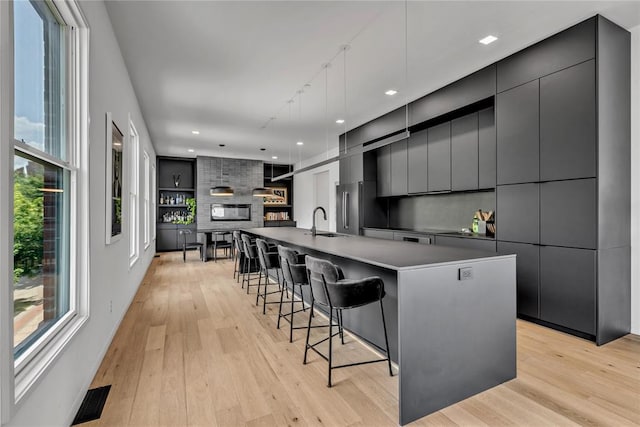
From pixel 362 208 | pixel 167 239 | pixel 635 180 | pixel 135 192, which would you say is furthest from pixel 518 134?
pixel 167 239

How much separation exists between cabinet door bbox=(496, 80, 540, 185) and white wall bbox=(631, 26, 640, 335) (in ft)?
2.69

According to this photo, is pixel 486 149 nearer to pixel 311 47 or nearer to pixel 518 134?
pixel 518 134

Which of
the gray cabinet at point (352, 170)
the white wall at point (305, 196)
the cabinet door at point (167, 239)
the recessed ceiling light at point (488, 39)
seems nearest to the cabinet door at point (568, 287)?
the recessed ceiling light at point (488, 39)

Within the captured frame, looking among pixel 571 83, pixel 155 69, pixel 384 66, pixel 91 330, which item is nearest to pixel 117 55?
pixel 155 69

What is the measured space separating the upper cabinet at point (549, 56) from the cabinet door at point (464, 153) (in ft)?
2.54

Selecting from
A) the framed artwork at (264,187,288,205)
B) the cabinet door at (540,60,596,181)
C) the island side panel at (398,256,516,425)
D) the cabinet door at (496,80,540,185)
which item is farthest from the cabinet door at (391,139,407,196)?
the framed artwork at (264,187,288,205)

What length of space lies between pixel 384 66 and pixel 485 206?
7.86 ft

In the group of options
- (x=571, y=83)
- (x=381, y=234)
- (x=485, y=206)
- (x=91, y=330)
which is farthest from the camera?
(x=381, y=234)

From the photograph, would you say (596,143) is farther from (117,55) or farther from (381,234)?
(117,55)

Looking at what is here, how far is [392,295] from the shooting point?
2.52m

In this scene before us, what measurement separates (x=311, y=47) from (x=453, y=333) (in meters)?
3.01

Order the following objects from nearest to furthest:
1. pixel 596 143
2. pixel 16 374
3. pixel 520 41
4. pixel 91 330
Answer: pixel 16 374, pixel 91 330, pixel 596 143, pixel 520 41

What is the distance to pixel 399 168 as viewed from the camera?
5.82 m

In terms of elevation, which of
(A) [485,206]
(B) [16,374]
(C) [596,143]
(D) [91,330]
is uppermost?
(C) [596,143]
